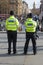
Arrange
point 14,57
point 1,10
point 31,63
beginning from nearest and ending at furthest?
point 31,63 → point 14,57 → point 1,10

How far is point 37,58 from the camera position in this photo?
500 inches

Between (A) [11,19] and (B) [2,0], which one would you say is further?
(B) [2,0]

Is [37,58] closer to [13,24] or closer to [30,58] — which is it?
[30,58]

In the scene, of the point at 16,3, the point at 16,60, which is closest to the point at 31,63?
the point at 16,60

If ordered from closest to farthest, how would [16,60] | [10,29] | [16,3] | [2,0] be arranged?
1. [16,60]
2. [10,29]
3. [2,0]
4. [16,3]

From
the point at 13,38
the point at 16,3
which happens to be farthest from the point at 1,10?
the point at 13,38

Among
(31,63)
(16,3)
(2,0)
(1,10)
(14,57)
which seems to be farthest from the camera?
(16,3)

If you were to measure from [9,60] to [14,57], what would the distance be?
0.87 meters

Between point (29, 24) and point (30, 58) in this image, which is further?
point (29, 24)

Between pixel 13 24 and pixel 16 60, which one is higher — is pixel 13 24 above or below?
above

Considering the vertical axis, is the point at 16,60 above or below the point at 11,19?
below

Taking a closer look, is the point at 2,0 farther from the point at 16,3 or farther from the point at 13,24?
the point at 13,24

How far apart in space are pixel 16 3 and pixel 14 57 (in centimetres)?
11394

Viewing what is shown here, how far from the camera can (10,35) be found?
548 inches
